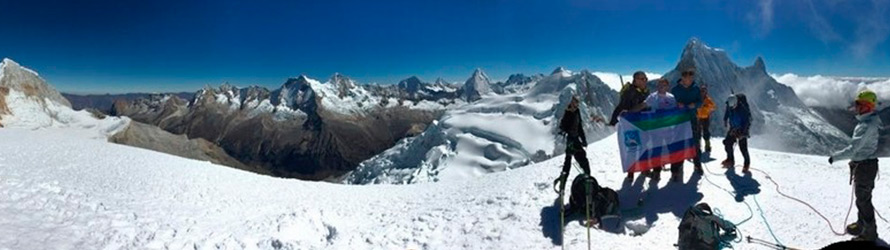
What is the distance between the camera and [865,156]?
27.1 feet

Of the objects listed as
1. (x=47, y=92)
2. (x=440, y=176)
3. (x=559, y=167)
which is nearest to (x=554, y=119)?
(x=440, y=176)

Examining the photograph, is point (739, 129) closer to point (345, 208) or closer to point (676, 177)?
point (676, 177)

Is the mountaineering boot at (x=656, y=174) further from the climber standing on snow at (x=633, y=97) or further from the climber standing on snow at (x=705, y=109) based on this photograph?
the climber standing on snow at (x=705, y=109)

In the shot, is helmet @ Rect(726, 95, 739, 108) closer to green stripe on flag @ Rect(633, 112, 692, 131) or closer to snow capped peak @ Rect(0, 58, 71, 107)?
green stripe on flag @ Rect(633, 112, 692, 131)

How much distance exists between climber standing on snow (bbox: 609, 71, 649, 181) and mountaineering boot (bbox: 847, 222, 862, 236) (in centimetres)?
461

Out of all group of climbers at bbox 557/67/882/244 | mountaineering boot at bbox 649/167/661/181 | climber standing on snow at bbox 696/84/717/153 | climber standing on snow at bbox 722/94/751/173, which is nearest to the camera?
group of climbers at bbox 557/67/882/244

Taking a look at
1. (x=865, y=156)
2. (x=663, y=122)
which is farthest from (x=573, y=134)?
(x=865, y=156)

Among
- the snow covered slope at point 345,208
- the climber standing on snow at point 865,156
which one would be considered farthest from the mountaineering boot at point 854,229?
the snow covered slope at point 345,208

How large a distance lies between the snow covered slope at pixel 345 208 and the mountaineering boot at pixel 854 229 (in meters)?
0.39

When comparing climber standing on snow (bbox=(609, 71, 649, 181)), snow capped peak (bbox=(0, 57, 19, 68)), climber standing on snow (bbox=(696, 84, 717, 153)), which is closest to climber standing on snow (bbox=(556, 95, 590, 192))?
climber standing on snow (bbox=(609, 71, 649, 181))

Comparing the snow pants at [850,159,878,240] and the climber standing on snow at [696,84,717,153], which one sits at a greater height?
the climber standing on snow at [696,84,717,153]

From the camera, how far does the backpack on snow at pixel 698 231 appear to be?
7887 mm

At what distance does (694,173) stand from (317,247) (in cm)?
977

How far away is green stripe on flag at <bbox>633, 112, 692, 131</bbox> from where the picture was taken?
1204 centimetres
